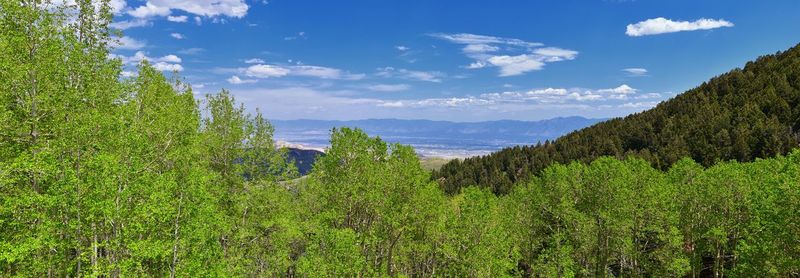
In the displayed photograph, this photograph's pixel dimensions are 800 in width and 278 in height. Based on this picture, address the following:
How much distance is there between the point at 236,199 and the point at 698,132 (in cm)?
14478

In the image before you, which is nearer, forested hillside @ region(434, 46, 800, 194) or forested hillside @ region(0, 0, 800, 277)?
forested hillside @ region(0, 0, 800, 277)

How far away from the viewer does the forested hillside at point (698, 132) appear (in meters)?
120

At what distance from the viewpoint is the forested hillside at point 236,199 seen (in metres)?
24.2

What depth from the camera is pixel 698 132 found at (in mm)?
135500

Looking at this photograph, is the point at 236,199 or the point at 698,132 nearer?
the point at 236,199

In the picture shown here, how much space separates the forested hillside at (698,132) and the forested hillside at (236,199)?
181 feet

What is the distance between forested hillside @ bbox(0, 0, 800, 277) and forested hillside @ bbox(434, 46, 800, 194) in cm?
5510

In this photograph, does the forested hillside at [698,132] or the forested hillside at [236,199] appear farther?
A: the forested hillside at [698,132]

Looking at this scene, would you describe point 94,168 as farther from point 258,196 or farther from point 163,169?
point 258,196

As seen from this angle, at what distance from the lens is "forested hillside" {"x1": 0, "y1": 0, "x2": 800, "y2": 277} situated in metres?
24.2

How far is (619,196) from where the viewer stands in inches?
1933

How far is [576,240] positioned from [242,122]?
135 ft

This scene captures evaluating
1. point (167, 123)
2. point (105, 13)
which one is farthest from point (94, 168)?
point (105, 13)

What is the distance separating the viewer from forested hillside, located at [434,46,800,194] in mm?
119625
